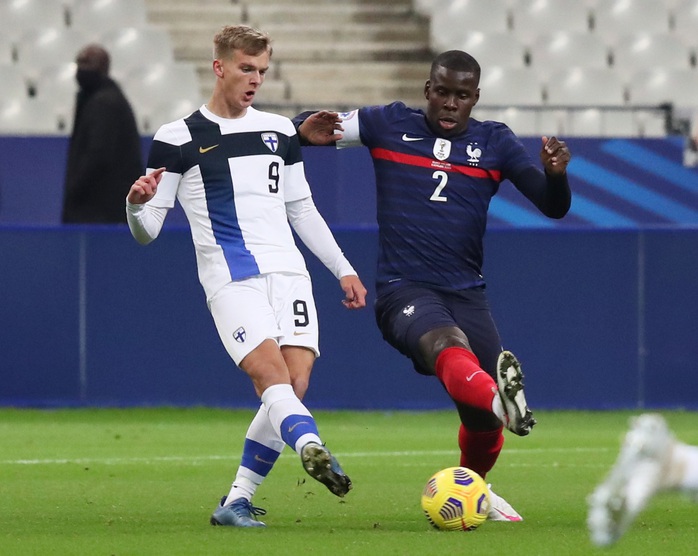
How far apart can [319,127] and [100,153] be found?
5652 millimetres

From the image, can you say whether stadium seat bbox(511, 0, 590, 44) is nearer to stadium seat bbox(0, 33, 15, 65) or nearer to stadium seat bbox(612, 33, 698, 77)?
stadium seat bbox(612, 33, 698, 77)

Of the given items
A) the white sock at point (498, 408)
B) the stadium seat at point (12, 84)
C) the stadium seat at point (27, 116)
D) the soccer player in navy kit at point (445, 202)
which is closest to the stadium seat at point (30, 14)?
the stadium seat at point (12, 84)

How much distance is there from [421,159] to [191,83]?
927 cm

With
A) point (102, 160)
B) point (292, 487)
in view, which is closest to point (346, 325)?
point (102, 160)

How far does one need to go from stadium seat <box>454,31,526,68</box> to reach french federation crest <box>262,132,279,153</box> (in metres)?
10.3

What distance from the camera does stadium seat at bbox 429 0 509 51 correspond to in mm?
17234

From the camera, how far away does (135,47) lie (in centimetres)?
1622

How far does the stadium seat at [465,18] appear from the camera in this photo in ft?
56.5

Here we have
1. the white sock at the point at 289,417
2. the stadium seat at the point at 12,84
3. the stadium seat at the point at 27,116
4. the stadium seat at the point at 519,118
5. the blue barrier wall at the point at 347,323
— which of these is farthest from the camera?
the stadium seat at the point at 12,84

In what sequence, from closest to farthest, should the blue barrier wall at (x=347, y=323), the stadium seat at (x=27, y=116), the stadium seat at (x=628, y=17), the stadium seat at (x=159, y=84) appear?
1. the blue barrier wall at (x=347, y=323)
2. the stadium seat at (x=27, y=116)
3. the stadium seat at (x=159, y=84)
4. the stadium seat at (x=628, y=17)

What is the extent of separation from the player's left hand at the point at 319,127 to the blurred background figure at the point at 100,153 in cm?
557

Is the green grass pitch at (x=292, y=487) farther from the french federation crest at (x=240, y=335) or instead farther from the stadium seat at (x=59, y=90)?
the stadium seat at (x=59, y=90)

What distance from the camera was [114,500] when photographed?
7504 millimetres

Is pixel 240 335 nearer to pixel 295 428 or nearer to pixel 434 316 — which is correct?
pixel 295 428
